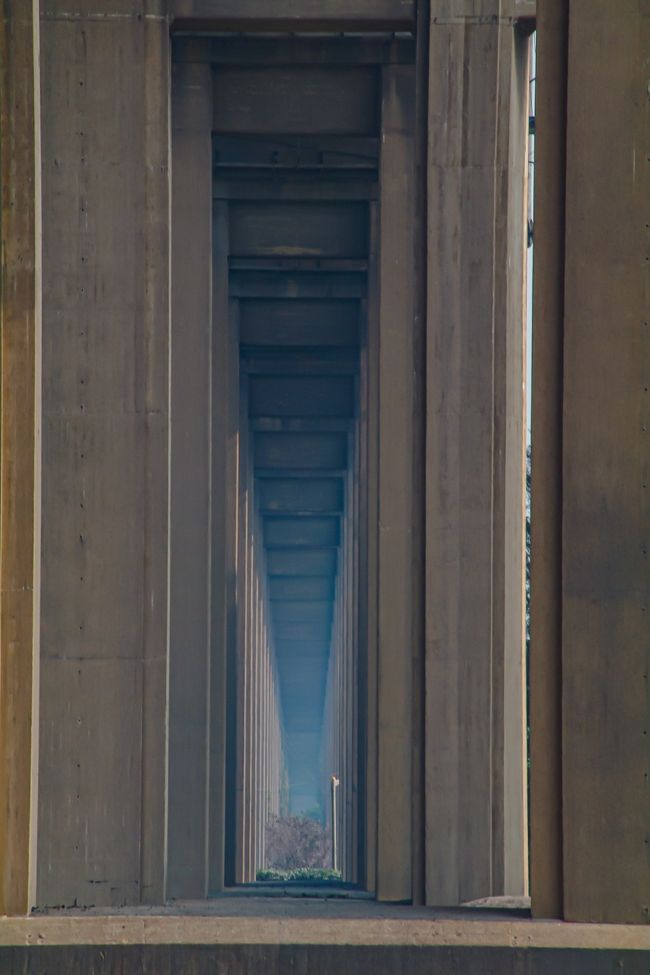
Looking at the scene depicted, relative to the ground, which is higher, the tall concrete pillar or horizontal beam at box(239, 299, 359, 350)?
horizontal beam at box(239, 299, 359, 350)

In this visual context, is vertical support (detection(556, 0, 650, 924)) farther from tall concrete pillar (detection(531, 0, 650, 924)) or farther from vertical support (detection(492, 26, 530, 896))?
vertical support (detection(492, 26, 530, 896))

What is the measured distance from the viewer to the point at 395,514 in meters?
31.5

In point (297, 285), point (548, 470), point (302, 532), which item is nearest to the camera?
point (548, 470)

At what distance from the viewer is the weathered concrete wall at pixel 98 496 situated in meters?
23.2

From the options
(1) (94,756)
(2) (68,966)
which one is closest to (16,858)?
(2) (68,966)

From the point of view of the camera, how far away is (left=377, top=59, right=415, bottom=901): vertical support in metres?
31.2

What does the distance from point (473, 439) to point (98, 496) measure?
5.20 m

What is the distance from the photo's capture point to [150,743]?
23516 millimetres

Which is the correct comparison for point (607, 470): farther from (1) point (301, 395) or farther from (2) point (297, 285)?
(1) point (301, 395)

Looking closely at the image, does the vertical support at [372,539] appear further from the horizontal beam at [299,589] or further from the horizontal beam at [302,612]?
the horizontal beam at [302,612]

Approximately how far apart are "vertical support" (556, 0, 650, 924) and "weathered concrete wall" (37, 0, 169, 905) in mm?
10756

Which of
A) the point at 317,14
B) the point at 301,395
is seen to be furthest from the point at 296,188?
the point at 301,395

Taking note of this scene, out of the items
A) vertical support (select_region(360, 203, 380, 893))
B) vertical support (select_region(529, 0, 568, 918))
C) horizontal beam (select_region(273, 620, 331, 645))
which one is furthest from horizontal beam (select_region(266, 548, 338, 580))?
vertical support (select_region(529, 0, 568, 918))

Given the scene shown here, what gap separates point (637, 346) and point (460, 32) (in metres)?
12.7
